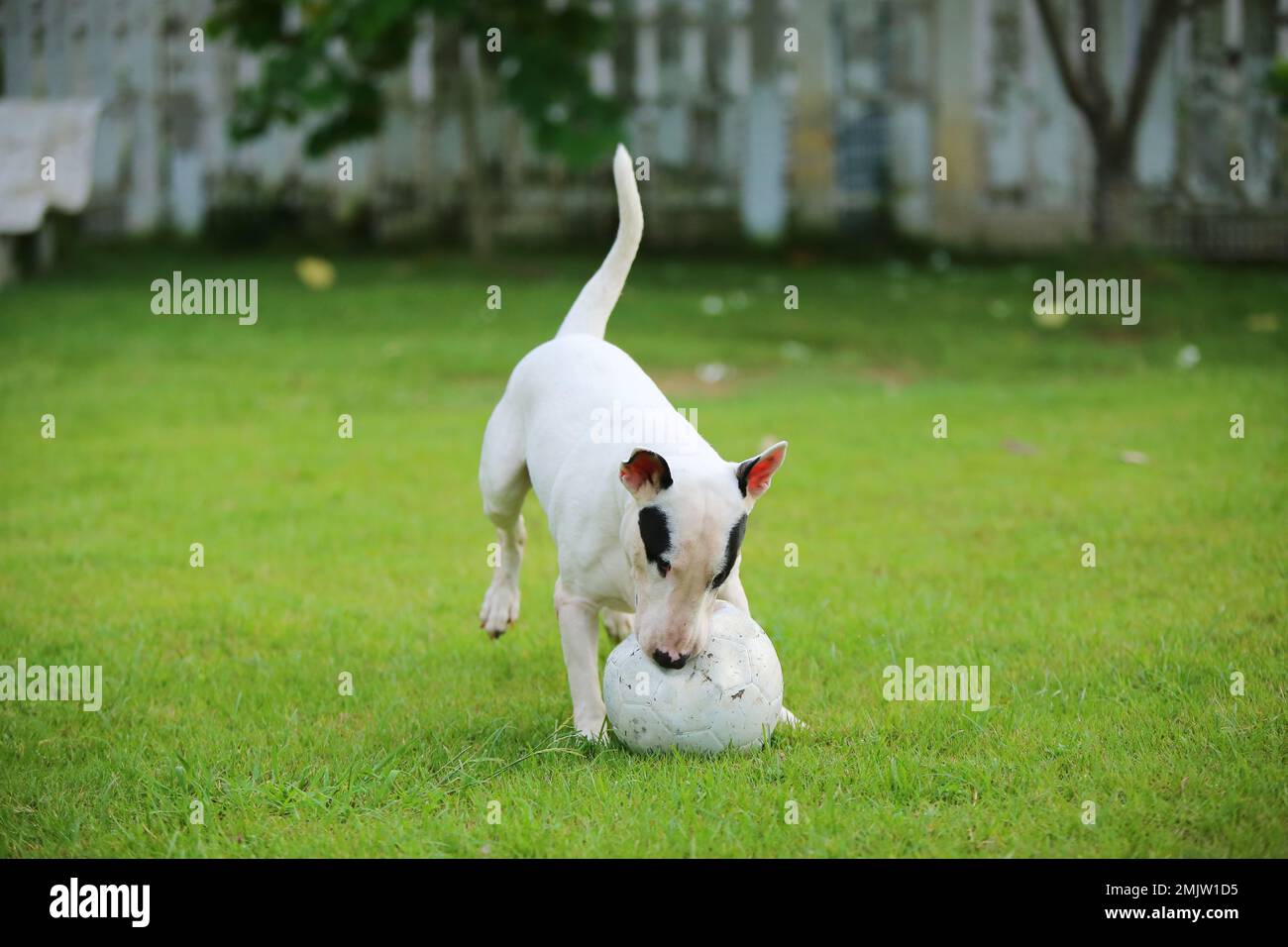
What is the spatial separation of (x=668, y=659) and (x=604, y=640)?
1.83 m

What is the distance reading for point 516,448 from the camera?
573cm

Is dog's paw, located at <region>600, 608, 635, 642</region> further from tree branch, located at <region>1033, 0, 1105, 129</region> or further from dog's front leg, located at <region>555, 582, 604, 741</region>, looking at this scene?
tree branch, located at <region>1033, 0, 1105, 129</region>

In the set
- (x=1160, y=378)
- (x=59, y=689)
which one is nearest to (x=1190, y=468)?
(x=1160, y=378)

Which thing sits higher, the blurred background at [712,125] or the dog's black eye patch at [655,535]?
the blurred background at [712,125]

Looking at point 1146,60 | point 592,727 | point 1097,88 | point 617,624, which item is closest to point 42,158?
point 1097,88

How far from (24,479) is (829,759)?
6.55 meters
